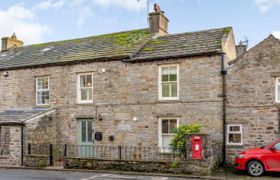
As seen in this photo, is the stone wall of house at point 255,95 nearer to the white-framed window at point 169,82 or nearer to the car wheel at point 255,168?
the car wheel at point 255,168

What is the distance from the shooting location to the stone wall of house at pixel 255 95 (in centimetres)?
1661

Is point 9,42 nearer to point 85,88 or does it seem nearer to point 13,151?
point 85,88

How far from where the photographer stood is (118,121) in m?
19.9

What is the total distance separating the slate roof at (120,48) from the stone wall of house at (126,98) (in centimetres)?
44

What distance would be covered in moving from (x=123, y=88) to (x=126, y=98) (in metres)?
0.61

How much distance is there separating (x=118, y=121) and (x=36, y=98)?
618cm

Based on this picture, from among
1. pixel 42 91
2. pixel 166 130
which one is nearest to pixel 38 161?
pixel 42 91

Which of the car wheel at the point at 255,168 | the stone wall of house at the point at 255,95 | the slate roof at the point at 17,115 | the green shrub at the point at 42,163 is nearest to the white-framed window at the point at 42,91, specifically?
the slate roof at the point at 17,115

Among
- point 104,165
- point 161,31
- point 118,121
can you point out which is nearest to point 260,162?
point 104,165

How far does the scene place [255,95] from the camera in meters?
17.0

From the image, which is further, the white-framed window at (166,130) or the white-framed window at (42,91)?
the white-framed window at (42,91)

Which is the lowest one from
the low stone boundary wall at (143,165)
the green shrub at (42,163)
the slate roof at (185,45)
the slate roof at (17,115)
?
the green shrub at (42,163)

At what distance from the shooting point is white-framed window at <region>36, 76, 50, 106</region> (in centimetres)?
2252

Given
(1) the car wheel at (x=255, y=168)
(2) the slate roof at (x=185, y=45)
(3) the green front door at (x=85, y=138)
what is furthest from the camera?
(3) the green front door at (x=85, y=138)
